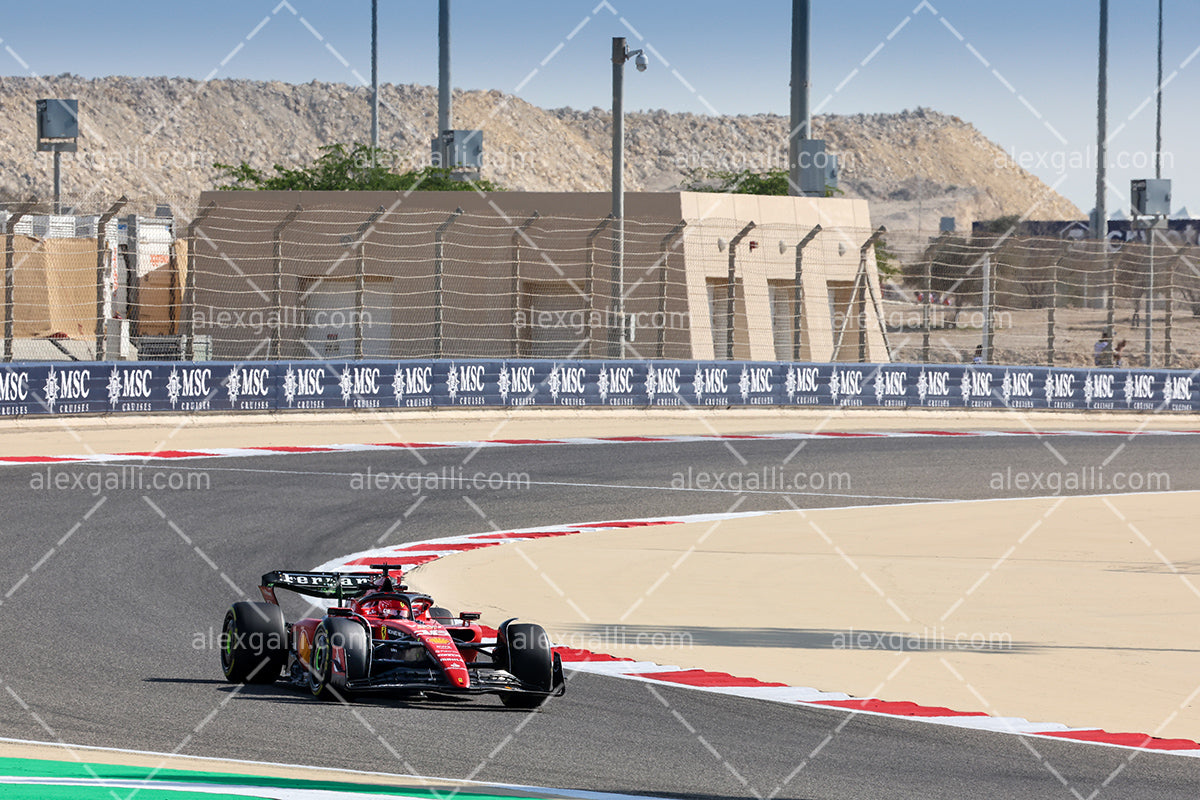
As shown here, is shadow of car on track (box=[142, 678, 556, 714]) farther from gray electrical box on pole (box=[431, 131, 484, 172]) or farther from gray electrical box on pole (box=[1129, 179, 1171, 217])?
gray electrical box on pole (box=[1129, 179, 1171, 217])

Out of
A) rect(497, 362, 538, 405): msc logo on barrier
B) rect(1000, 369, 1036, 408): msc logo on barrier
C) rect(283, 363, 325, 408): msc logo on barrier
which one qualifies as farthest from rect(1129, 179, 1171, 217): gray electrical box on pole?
rect(283, 363, 325, 408): msc logo on barrier

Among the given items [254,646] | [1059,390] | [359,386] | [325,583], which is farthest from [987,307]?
[254,646]

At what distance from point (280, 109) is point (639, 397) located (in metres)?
110

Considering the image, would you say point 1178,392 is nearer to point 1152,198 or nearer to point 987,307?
point 987,307

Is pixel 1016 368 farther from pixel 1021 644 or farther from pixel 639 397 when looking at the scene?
pixel 1021 644

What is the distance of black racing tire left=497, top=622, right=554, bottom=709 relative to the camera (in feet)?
25.3

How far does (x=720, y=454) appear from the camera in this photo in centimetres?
2064

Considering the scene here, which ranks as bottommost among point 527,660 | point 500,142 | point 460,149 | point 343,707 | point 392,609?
point 343,707

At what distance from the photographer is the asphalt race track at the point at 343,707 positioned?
6.59 meters

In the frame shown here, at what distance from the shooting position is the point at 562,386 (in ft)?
82.4

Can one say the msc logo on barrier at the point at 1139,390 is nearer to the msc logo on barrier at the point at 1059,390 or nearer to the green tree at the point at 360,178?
the msc logo on barrier at the point at 1059,390

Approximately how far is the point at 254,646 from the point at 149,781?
1.84 meters

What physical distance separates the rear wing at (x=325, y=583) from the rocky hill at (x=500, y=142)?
97350 mm

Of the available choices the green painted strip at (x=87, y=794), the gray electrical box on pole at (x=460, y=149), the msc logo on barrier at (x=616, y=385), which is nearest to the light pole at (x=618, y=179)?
Answer: the msc logo on barrier at (x=616, y=385)
